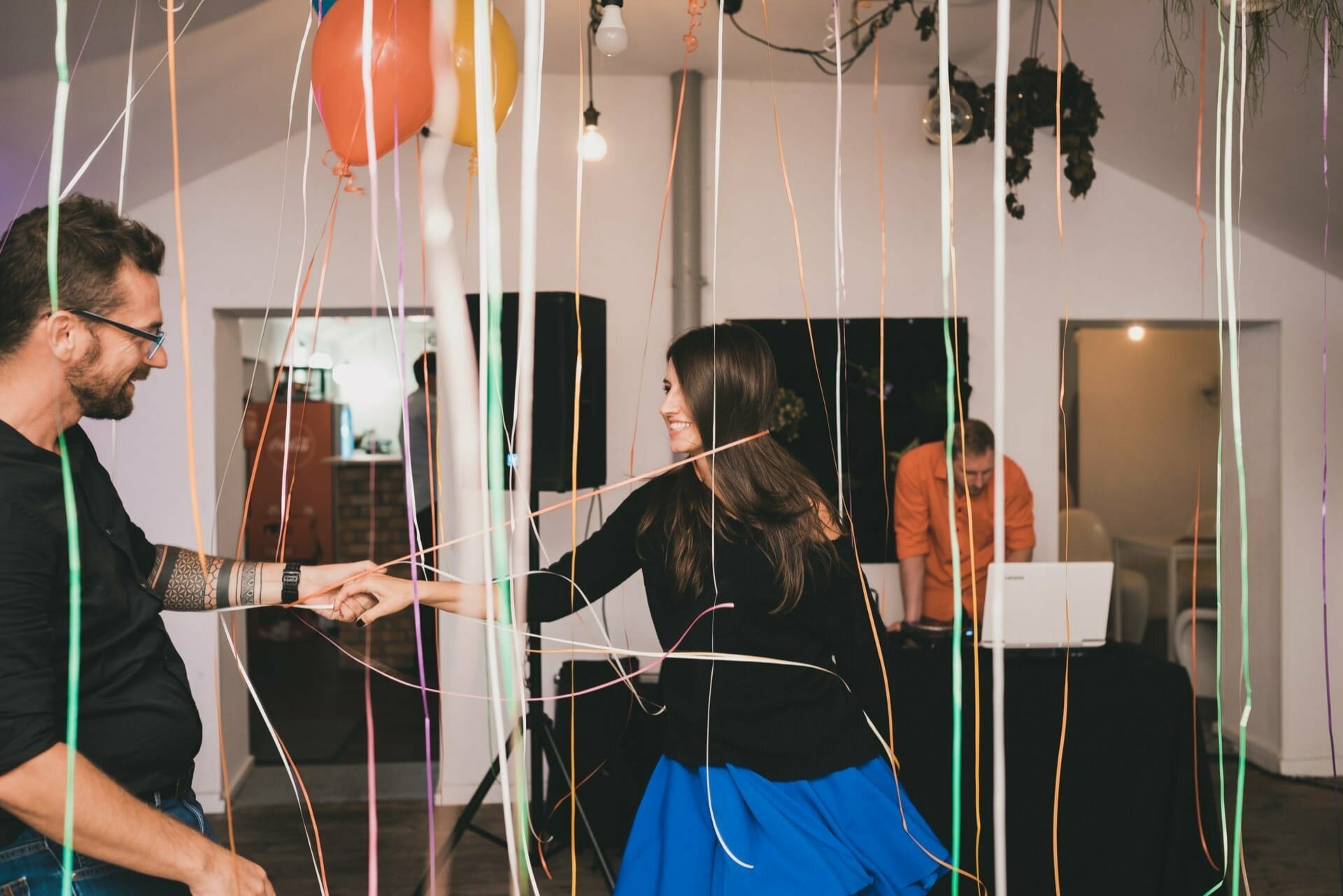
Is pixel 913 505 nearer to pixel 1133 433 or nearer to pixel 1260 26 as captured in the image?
pixel 1260 26

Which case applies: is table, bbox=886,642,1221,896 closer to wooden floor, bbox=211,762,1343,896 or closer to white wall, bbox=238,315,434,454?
wooden floor, bbox=211,762,1343,896

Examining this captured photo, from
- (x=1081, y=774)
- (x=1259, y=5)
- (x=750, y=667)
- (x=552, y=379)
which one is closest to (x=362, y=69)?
(x=552, y=379)

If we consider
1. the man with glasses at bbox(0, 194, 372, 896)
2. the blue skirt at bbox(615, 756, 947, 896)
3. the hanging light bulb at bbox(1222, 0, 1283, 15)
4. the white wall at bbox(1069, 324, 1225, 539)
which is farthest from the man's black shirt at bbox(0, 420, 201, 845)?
the white wall at bbox(1069, 324, 1225, 539)

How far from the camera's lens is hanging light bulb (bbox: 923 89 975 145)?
3.39 m

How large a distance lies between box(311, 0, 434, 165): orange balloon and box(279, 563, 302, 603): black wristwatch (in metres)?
0.77

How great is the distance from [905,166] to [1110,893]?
288 centimetres

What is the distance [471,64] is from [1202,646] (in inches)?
172

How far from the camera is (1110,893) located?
2625 mm

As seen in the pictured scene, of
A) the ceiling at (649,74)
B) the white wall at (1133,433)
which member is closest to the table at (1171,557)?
the white wall at (1133,433)

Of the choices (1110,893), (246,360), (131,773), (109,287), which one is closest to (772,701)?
(131,773)

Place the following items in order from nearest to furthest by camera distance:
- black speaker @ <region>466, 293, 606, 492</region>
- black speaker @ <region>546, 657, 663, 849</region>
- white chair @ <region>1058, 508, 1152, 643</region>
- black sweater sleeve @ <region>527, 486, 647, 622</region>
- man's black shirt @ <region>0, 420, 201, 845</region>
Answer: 1. man's black shirt @ <region>0, 420, 201, 845</region>
2. black sweater sleeve @ <region>527, 486, 647, 622</region>
3. black speaker @ <region>466, 293, 606, 492</region>
4. black speaker @ <region>546, 657, 663, 849</region>
5. white chair @ <region>1058, 508, 1152, 643</region>

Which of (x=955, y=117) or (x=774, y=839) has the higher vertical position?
(x=955, y=117)

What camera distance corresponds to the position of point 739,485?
1.65m

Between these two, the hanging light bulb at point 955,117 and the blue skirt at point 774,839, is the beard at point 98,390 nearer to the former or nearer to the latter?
the blue skirt at point 774,839
